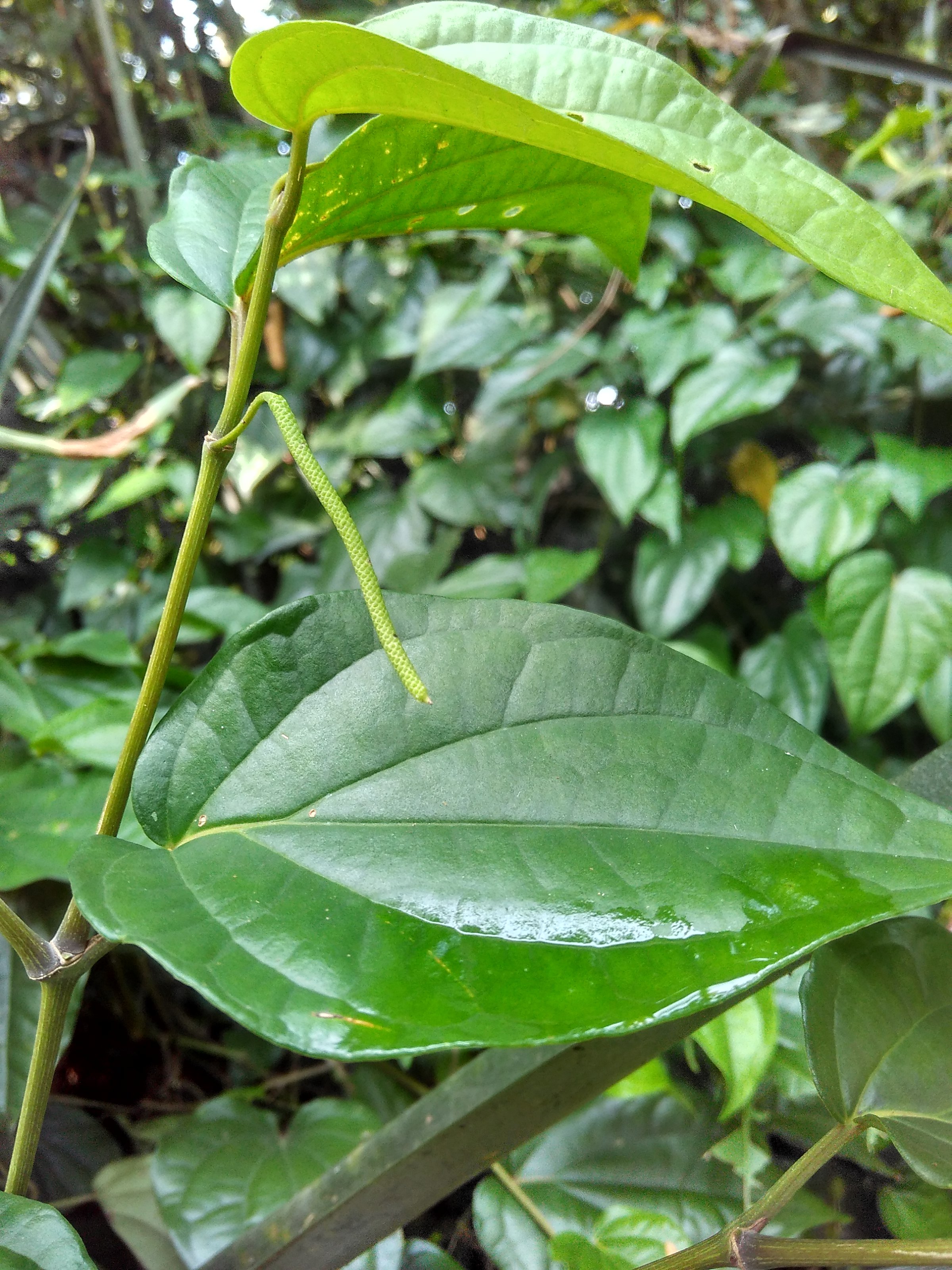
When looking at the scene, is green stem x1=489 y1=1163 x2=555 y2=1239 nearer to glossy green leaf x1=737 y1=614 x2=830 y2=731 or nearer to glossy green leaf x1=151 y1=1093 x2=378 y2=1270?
glossy green leaf x1=151 y1=1093 x2=378 y2=1270

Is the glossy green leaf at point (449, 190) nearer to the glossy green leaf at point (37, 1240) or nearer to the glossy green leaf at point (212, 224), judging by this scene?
the glossy green leaf at point (212, 224)

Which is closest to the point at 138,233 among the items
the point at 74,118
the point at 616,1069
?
the point at 74,118

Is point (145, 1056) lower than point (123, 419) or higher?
lower

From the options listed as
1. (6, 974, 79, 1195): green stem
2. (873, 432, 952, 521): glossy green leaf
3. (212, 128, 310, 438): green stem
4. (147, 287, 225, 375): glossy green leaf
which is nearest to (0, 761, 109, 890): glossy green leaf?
(6, 974, 79, 1195): green stem

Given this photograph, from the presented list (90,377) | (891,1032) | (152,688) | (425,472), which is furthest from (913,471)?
(90,377)

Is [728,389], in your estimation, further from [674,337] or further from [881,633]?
[881,633]

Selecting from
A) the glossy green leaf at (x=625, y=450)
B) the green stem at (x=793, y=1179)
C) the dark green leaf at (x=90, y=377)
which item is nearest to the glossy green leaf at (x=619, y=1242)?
the green stem at (x=793, y=1179)

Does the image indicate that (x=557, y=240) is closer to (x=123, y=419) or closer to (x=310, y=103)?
(x=123, y=419)
